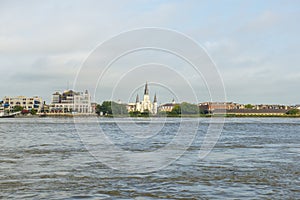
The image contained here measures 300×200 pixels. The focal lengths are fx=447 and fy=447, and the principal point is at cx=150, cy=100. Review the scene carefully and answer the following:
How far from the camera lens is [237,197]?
1255cm

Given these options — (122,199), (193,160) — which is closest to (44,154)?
(193,160)

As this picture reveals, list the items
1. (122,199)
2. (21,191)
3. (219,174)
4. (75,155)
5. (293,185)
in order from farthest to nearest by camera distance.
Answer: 1. (75,155)
2. (219,174)
3. (293,185)
4. (21,191)
5. (122,199)

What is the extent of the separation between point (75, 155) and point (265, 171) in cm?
1032

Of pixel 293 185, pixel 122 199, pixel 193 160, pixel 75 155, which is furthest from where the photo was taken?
pixel 75 155

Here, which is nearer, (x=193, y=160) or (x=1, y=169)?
(x=1, y=169)

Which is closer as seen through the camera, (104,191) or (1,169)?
(104,191)

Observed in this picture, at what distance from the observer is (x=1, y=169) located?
17.8 m

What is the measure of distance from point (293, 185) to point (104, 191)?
20.2ft

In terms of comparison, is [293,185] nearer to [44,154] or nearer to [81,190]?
[81,190]

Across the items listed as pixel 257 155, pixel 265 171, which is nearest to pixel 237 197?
pixel 265 171

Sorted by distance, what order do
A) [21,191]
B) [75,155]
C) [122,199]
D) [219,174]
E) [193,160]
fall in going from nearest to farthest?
[122,199]
[21,191]
[219,174]
[193,160]
[75,155]

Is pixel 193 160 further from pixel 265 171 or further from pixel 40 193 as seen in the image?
pixel 40 193

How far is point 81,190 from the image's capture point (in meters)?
13.4

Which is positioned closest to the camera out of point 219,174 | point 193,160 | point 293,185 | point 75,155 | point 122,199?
point 122,199
